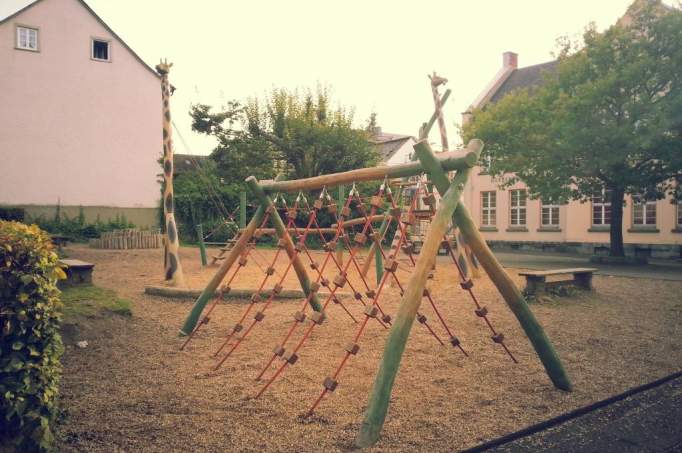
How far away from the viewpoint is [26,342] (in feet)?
8.57

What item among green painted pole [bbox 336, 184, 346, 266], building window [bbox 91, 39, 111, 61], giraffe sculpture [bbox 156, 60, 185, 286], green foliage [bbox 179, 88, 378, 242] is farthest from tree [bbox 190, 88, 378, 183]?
giraffe sculpture [bbox 156, 60, 185, 286]

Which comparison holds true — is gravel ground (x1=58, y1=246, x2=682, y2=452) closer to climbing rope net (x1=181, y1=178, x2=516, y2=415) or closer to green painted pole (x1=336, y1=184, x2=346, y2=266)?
climbing rope net (x1=181, y1=178, x2=516, y2=415)

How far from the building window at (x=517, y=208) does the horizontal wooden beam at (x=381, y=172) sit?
2372 cm

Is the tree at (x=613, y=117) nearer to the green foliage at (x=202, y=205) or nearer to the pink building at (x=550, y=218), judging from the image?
the pink building at (x=550, y=218)

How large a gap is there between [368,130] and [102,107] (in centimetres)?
1189

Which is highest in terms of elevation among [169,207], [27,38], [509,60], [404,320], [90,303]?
[509,60]

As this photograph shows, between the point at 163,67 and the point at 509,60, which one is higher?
the point at 509,60

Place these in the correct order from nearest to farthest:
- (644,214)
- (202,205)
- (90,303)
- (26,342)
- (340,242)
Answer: (26,342)
(90,303)
(340,242)
(202,205)
(644,214)

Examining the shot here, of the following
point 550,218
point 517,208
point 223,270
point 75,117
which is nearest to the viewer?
point 223,270

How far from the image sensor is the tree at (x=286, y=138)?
70.8ft

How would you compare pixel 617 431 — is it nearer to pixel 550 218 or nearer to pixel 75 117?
pixel 75 117

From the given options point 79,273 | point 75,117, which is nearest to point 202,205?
point 75,117

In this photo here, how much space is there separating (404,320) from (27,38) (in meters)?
24.8

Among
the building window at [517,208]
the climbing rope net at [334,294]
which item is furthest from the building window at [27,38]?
the building window at [517,208]
